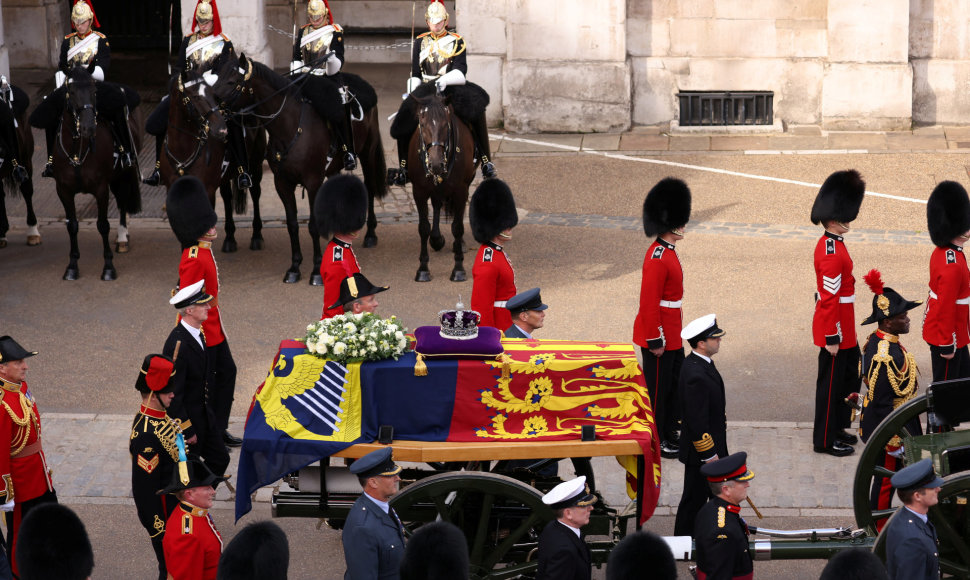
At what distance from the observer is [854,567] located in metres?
5.43

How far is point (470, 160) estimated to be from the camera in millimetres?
13328

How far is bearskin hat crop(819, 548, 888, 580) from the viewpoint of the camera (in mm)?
5398

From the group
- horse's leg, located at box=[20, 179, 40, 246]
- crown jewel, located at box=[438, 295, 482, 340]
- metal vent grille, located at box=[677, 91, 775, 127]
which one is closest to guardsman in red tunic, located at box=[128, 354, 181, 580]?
crown jewel, located at box=[438, 295, 482, 340]

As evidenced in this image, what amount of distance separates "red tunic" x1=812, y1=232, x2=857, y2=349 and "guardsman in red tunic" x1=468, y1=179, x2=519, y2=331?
6.99 ft

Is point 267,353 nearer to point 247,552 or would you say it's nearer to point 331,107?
point 331,107

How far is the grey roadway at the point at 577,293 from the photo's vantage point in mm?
8688

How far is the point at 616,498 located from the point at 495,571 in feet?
5.42

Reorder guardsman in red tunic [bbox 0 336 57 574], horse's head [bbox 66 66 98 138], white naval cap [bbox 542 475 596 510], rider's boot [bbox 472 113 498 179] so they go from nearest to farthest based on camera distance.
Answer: white naval cap [bbox 542 475 596 510] → guardsman in red tunic [bbox 0 336 57 574] → horse's head [bbox 66 66 98 138] → rider's boot [bbox 472 113 498 179]

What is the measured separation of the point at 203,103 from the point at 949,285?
6.84 metres

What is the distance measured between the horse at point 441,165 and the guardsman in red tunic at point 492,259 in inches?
119

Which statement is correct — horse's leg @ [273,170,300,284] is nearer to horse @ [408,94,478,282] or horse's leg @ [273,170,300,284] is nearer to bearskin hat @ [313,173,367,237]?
horse @ [408,94,478,282]

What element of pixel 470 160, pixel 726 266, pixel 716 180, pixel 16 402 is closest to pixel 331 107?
pixel 470 160

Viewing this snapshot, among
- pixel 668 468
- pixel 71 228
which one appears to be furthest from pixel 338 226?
pixel 71 228

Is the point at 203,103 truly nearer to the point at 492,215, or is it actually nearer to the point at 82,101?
the point at 82,101
